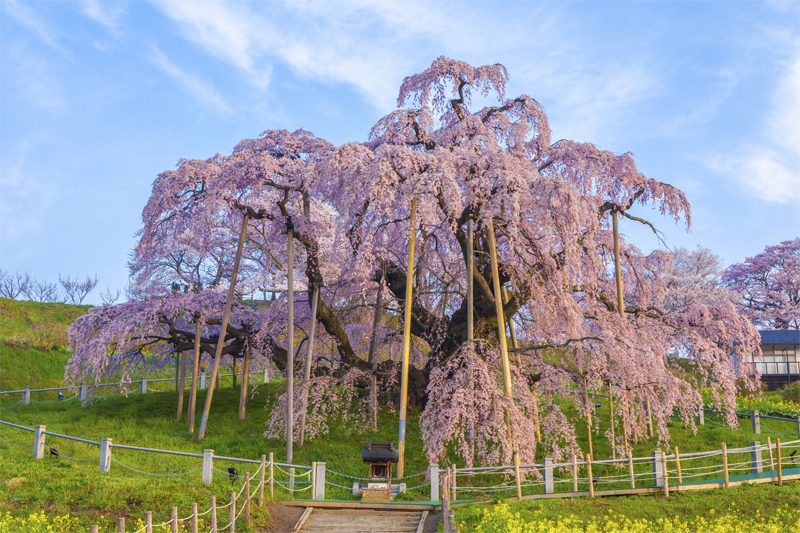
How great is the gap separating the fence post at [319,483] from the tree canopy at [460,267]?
9.91 ft

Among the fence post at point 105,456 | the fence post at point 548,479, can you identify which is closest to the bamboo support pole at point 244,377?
the fence post at point 105,456

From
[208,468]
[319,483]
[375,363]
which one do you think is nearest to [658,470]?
[319,483]

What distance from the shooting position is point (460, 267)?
21.7 meters

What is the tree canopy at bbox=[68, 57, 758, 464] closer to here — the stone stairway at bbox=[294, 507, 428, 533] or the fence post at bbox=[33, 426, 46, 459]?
the stone stairway at bbox=[294, 507, 428, 533]

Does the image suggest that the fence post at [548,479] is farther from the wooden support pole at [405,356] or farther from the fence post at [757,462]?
the fence post at [757,462]

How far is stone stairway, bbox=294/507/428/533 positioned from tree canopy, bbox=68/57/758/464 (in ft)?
7.00

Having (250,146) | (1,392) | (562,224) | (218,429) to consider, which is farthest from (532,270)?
(1,392)

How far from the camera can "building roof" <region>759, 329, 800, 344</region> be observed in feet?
119

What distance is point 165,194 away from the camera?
21.2 m

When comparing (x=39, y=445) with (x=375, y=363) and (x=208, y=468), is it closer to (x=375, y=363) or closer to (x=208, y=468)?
(x=208, y=468)

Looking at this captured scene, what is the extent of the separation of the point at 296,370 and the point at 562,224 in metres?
10.7

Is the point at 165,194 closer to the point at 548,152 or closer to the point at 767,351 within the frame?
the point at 548,152

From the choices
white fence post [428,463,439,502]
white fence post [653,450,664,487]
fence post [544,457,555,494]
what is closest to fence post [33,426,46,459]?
white fence post [428,463,439,502]

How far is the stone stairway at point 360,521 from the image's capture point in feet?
45.3
